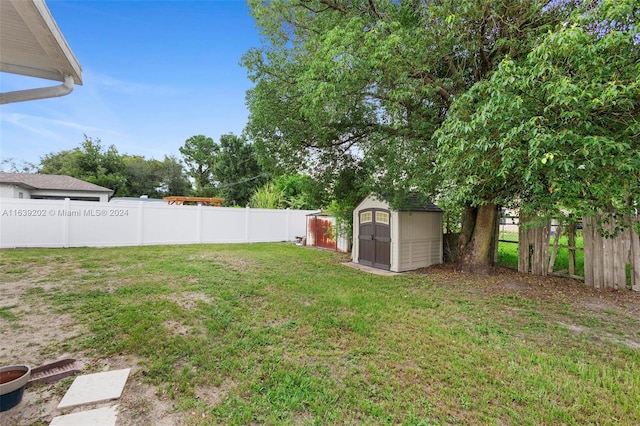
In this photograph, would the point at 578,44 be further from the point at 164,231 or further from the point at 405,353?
the point at 164,231

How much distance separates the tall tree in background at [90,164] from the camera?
77.2 feet

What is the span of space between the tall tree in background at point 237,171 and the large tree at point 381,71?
1824 centimetres

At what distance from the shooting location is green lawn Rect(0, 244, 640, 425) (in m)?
2.23

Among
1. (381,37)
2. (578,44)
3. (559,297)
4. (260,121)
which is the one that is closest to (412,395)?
(578,44)

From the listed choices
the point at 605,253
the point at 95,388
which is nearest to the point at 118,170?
the point at 95,388

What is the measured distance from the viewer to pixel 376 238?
7934 millimetres

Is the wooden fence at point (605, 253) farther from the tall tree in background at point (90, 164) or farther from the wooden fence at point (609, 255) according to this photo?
the tall tree in background at point (90, 164)

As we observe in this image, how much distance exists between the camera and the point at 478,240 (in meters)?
7.12

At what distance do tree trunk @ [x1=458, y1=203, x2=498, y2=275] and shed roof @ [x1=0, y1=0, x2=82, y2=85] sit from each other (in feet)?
24.4

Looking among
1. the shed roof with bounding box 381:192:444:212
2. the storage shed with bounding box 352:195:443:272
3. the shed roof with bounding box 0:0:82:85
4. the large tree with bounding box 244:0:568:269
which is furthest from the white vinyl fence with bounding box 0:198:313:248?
the shed roof with bounding box 0:0:82:85

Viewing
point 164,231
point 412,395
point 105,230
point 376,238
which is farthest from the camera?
point 164,231

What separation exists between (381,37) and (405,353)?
16.0 feet

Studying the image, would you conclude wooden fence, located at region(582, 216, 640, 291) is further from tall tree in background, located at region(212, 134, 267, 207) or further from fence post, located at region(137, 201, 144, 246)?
tall tree in background, located at region(212, 134, 267, 207)

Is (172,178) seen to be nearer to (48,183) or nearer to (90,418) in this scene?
(48,183)
